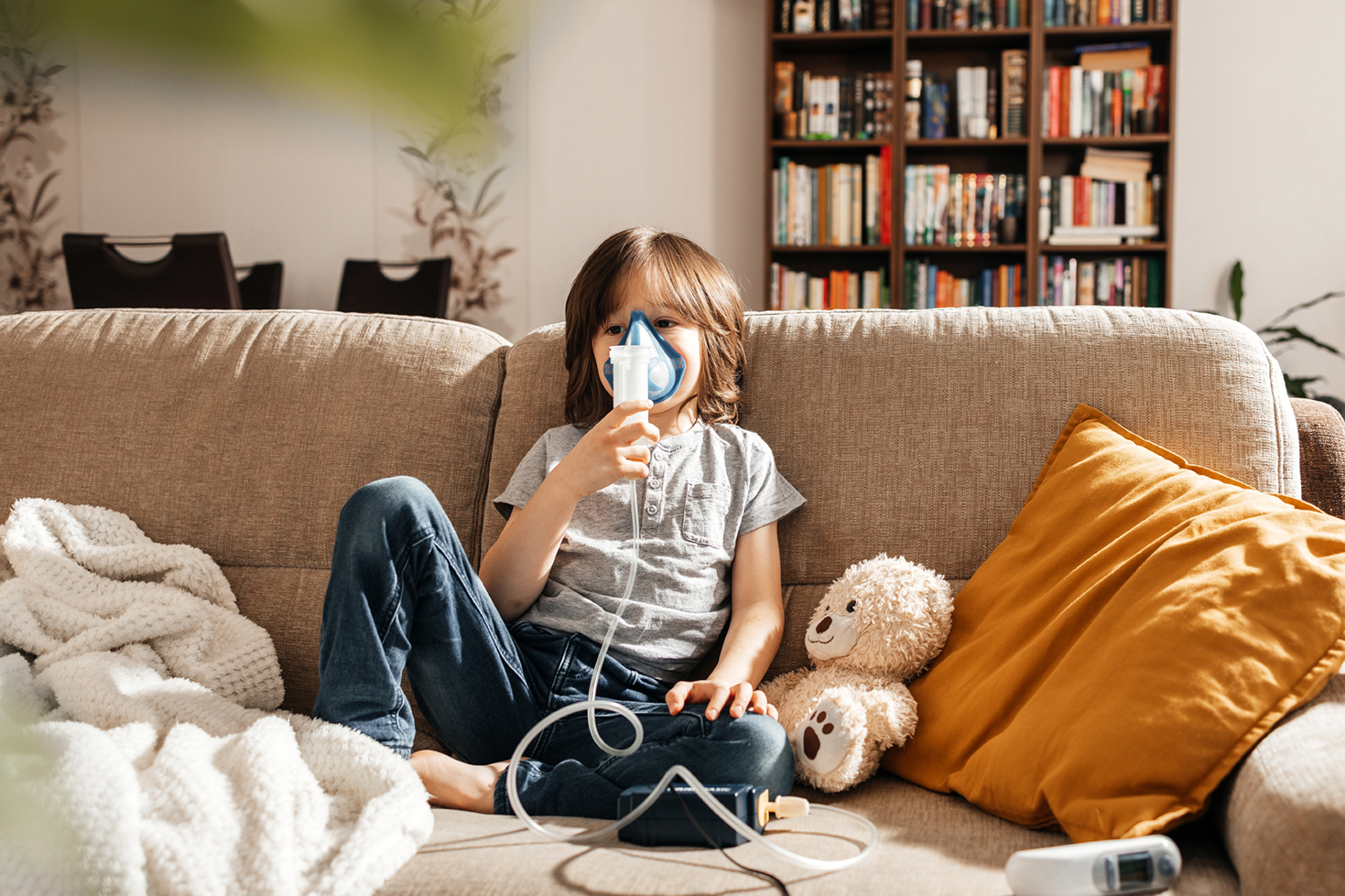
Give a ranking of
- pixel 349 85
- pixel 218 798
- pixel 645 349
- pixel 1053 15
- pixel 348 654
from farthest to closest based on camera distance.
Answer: pixel 1053 15 < pixel 645 349 < pixel 348 654 < pixel 218 798 < pixel 349 85

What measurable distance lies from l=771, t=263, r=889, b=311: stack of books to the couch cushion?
2405 millimetres

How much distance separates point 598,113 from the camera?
3.24m

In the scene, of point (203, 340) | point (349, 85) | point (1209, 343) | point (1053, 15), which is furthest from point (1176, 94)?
point (349, 85)

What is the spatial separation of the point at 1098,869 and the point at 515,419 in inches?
36.2

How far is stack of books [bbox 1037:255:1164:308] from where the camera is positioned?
9.89 feet

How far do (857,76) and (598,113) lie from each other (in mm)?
885

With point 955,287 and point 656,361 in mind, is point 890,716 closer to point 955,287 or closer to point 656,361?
point 656,361

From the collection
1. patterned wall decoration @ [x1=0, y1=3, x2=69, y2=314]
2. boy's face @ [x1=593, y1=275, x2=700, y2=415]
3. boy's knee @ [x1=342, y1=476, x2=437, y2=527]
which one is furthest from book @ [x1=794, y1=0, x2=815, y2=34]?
patterned wall decoration @ [x1=0, y1=3, x2=69, y2=314]

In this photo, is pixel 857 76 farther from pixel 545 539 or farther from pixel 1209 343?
pixel 545 539

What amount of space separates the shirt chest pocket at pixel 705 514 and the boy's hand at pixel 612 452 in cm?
16

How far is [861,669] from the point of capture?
1074 millimetres

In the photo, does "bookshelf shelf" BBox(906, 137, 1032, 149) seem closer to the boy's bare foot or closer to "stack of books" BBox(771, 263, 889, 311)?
"stack of books" BBox(771, 263, 889, 311)

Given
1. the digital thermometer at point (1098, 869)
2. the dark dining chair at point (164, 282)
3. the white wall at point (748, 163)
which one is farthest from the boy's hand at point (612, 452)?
the dark dining chair at point (164, 282)

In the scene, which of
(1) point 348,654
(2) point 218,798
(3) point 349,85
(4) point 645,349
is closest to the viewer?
(3) point 349,85
